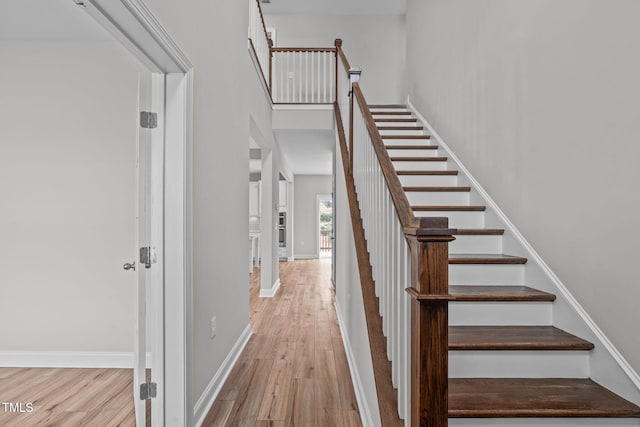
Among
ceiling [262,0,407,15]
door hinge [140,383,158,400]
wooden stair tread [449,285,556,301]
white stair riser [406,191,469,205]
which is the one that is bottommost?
door hinge [140,383,158,400]

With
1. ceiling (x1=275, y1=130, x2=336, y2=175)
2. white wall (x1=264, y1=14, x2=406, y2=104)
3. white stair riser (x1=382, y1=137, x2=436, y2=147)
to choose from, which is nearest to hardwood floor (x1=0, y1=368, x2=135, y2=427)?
white stair riser (x1=382, y1=137, x2=436, y2=147)

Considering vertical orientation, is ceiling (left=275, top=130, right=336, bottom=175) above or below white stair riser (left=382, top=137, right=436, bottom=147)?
above

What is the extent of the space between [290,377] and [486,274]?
60.0 inches

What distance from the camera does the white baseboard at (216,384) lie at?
2029mm

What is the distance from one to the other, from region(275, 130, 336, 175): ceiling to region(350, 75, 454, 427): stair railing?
4.23 metres

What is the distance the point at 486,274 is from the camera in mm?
2338

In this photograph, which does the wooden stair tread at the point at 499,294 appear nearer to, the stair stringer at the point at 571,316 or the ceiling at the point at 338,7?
the stair stringer at the point at 571,316

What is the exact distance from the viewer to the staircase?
1.49 m

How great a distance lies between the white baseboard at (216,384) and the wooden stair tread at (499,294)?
153cm

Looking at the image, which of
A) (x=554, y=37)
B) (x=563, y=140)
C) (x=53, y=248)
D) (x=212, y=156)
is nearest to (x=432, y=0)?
(x=554, y=37)

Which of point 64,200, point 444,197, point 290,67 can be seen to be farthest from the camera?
point 290,67

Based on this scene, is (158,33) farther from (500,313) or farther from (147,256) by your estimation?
(500,313)

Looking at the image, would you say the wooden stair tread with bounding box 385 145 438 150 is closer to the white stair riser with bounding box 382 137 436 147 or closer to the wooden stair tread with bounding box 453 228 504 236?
the white stair riser with bounding box 382 137 436 147

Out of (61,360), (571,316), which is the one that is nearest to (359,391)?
(571,316)
